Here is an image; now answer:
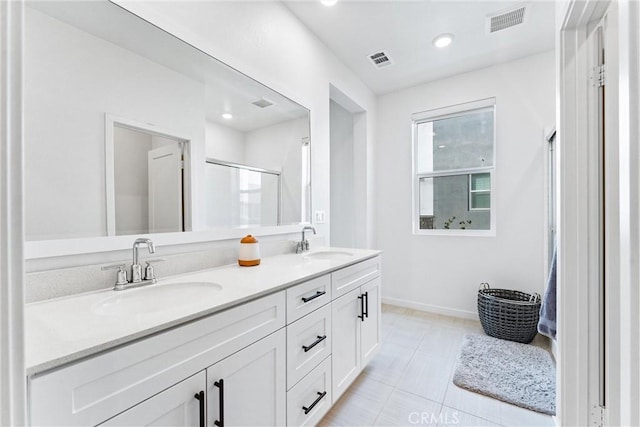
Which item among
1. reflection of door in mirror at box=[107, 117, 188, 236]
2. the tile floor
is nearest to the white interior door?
reflection of door in mirror at box=[107, 117, 188, 236]

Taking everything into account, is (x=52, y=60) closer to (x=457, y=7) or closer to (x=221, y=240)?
(x=221, y=240)

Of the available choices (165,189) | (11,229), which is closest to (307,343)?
(165,189)

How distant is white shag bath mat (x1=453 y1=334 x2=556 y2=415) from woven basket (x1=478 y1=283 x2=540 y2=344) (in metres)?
0.08

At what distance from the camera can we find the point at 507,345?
2279mm

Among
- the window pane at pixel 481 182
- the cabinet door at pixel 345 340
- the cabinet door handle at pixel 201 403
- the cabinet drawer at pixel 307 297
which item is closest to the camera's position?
the cabinet door handle at pixel 201 403

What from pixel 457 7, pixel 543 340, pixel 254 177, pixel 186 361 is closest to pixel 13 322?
pixel 186 361

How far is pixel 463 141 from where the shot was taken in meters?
2.98

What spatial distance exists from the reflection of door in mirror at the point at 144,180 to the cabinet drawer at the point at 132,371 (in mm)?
623

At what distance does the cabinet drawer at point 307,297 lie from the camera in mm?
1181

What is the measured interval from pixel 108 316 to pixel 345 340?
1.20 m

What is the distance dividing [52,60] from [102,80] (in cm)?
15

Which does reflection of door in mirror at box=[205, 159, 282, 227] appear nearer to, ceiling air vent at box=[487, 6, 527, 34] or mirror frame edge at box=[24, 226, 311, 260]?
mirror frame edge at box=[24, 226, 311, 260]

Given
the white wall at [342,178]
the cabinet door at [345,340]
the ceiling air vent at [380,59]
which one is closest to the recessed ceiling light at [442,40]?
the ceiling air vent at [380,59]

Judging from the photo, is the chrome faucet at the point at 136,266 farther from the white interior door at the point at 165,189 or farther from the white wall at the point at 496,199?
the white wall at the point at 496,199
